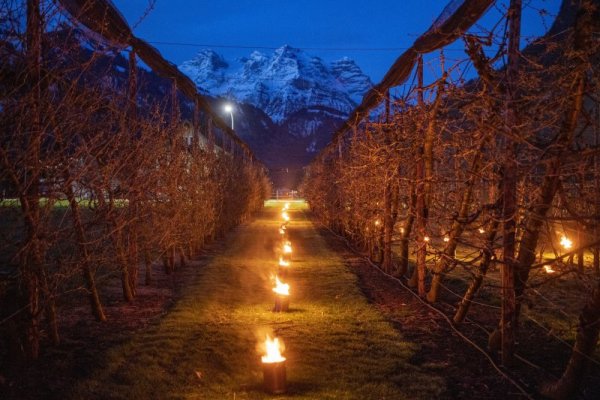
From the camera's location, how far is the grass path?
4.96 m

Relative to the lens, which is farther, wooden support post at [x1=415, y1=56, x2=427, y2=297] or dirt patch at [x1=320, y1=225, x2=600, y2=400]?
wooden support post at [x1=415, y1=56, x2=427, y2=297]

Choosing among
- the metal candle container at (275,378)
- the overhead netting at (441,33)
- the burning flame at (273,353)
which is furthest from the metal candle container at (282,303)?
the overhead netting at (441,33)

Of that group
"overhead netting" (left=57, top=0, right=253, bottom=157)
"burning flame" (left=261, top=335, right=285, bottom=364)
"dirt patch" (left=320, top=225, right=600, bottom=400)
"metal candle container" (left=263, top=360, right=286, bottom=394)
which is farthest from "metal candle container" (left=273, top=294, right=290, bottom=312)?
"overhead netting" (left=57, top=0, right=253, bottom=157)

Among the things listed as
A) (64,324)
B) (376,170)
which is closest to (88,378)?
(64,324)

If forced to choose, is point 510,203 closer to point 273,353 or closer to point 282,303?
point 273,353

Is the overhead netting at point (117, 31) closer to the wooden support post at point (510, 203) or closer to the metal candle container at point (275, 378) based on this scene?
the metal candle container at point (275, 378)

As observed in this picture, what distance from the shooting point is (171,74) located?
12914 millimetres

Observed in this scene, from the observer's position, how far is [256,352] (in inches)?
241

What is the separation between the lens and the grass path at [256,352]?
496 cm

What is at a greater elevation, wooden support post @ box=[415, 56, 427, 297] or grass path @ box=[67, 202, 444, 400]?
wooden support post @ box=[415, 56, 427, 297]

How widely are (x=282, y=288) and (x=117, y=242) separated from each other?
254cm

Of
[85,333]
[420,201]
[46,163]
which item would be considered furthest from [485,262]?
[85,333]

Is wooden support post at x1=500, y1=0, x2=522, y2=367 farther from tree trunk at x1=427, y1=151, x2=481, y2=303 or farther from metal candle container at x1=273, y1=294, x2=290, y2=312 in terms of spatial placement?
metal candle container at x1=273, y1=294, x2=290, y2=312

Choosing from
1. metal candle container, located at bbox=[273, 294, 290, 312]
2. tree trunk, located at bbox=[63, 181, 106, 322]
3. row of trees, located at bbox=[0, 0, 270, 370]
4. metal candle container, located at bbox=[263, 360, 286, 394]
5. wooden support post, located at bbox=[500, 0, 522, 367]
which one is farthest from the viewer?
metal candle container, located at bbox=[273, 294, 290, 312]
